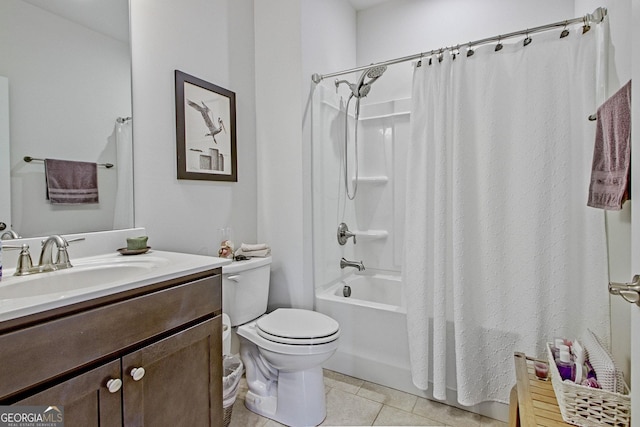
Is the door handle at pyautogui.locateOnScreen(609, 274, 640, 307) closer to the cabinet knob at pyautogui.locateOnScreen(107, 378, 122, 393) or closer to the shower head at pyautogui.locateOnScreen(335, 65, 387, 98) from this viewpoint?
the cabinet knob at pyautogui.locateOnScreen(107, 378, 122, 393)

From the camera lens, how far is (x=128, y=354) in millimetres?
880

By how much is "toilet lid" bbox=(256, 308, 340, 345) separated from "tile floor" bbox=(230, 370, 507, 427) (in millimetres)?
462

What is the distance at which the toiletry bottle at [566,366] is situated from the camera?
1090mm

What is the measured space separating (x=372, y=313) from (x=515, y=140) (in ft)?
3.99

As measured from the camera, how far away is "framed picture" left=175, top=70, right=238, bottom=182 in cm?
166

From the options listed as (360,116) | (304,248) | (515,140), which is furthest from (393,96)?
(304,248)

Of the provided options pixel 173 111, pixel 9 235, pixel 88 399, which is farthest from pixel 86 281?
pixel 173 111

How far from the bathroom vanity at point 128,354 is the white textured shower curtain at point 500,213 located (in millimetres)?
1096

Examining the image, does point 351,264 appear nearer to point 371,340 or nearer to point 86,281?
point 371,340

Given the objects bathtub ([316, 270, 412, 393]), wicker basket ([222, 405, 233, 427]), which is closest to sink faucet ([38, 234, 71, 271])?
wicker basket ([222, 405, 233, 427])

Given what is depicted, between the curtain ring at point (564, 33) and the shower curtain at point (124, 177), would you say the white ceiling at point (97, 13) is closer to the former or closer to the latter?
the shower curtain at point (124, 177)

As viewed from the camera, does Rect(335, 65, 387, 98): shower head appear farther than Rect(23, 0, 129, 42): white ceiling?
Yes

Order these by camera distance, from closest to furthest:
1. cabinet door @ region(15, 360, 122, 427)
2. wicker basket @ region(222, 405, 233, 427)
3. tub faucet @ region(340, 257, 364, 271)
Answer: cabinet door @ region(15, 360, 122, 427), wicker basket @ region(222, 405, 233, 427), tub faucet @ region(340, 257, 364, 271)

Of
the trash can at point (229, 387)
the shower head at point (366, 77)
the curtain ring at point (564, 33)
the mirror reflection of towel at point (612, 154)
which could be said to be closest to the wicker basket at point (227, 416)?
the trash can at point (229, 387)
